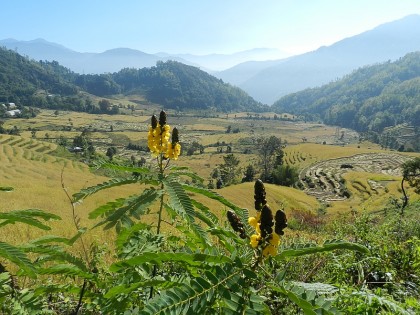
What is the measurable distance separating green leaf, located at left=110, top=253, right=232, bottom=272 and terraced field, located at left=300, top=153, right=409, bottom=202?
314ft

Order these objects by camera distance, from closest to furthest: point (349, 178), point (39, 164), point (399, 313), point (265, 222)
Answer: point (265, 222) → point (399, 313) → point (39, 164) → point (349, 178)

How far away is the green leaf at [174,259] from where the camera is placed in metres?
2.15

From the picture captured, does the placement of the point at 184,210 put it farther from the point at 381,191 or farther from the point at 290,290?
the point at 381,191

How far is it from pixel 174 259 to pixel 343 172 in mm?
128309

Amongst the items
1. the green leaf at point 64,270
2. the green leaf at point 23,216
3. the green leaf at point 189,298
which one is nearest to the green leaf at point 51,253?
the green leaf at point 64,270

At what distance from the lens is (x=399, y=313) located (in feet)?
8.73

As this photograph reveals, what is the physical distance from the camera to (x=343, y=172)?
122 meters

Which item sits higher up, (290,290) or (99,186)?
(99,186)

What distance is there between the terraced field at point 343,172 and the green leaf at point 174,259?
314 ft

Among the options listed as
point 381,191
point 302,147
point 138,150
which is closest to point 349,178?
point 381,191

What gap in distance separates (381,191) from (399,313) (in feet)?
346

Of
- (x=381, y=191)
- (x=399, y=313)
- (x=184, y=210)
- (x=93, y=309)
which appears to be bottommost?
(x=381, y=191)

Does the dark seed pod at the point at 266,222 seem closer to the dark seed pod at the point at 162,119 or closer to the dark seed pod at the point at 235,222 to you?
the dark seed pod at the point at 235,222

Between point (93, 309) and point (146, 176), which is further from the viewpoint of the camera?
point (93, 309)
